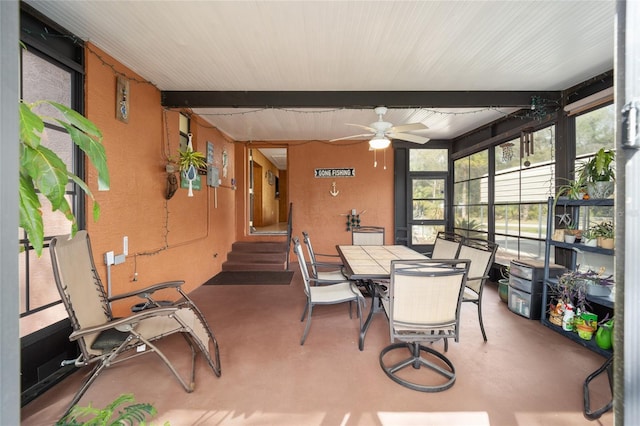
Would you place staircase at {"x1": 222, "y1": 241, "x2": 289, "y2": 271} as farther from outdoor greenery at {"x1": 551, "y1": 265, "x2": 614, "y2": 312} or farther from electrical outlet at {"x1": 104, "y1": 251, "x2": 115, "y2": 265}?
outdoor greenery at {"x1": 551, "y1": 265, "x2": 614, "y2": 312}

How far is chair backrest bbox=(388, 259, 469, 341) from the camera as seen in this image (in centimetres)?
186

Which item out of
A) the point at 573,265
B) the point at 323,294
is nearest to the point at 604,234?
the point at 573,265

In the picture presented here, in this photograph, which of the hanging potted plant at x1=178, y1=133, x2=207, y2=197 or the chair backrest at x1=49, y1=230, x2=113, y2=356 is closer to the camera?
the chair backrest at x1=49, y1=230, x2=113, y2=356

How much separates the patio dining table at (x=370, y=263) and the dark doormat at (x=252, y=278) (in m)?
1.60

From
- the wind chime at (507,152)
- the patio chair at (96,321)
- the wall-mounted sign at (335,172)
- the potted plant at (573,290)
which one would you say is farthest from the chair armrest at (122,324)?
the wind chime at (507,152)

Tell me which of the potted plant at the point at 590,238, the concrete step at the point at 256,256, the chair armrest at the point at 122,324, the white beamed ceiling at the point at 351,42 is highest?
the white beamed ceiling at the point at 351,42

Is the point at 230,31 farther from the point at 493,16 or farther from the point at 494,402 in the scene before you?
the point at 494,402

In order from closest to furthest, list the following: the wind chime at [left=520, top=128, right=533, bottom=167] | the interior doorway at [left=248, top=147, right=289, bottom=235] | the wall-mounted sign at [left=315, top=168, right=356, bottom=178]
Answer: the wind chime at [left=520, top=128, right=533, bottom=167], the wall-mounted sign at [left=315, top=168, right=356, bottom=178], the interior doorway at [left=248, top=147, right=289, bottom=235]

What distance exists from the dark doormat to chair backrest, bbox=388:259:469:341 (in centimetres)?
292

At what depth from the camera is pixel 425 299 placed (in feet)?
6.23

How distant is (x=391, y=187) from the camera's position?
6.07m

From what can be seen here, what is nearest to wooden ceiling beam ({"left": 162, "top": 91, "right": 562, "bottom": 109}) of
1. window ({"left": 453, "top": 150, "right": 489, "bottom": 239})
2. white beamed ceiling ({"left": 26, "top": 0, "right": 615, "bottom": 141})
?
white beamed ceiling ({"left": 26, "top": 0, "right": 615, "bottom": 141})

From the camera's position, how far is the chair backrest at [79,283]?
1729 millimetres

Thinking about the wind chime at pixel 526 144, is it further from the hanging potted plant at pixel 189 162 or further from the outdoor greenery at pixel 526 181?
the hanging potted plant at pixel 189 162
